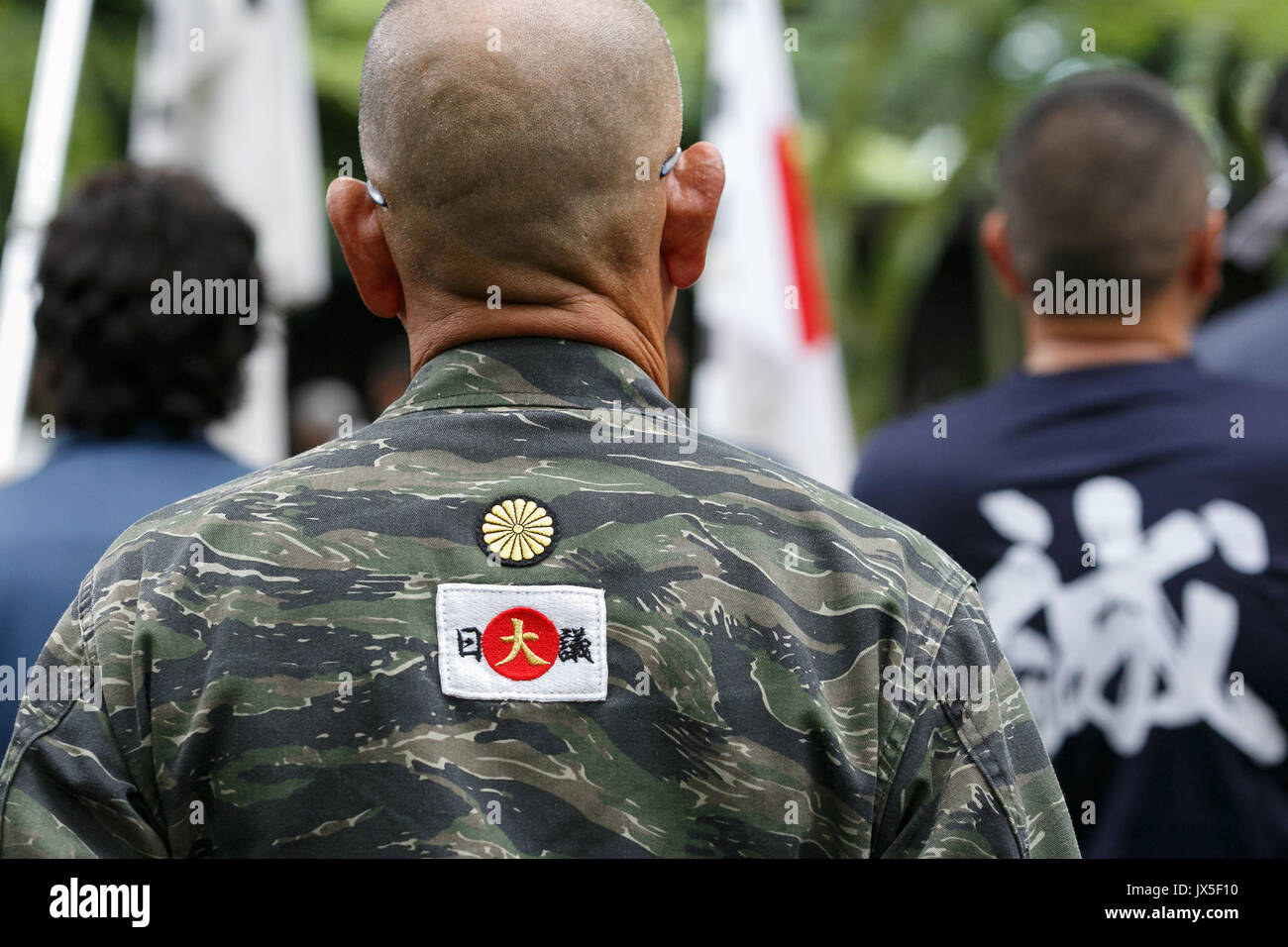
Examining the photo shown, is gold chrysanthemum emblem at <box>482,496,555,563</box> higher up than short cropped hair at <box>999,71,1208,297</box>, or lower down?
lower down

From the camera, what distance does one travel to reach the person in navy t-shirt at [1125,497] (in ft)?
7.96

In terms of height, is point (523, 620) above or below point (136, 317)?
below

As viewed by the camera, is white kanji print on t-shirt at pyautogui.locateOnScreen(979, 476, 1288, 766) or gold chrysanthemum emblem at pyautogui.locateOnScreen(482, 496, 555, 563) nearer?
gold chrysanthemum emblem at pyautogui.locateOnScreen(482, 496, 555, 563)

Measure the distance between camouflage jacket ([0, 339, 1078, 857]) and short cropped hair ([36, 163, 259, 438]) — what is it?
49.6 inches

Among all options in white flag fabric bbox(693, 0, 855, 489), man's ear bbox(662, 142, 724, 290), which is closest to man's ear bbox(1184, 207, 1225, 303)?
man's ear bbox(662, 142, 724, 290)

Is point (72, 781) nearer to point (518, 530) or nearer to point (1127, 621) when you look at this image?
point (518, 530)

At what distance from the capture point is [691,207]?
5.24ft

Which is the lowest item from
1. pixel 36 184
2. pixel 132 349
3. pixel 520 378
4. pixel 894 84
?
pixel 520 378

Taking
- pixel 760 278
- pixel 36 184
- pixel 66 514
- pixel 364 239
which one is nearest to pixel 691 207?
pixel 364 239

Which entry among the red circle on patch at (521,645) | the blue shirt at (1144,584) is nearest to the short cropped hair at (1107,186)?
the blue shirt at (1144,584)

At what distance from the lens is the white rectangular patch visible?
4.57ft

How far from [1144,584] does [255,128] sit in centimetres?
307

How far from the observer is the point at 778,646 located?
4.65 ft

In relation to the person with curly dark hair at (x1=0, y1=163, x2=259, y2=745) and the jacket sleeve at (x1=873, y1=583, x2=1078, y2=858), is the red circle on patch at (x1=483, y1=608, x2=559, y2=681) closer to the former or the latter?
the jacket sleeve at (x1=873, y1=583, x2=1078, y2=858)
